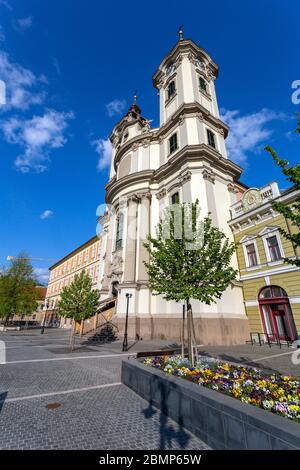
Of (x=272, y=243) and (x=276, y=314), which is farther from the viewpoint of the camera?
(x=272, y=243)

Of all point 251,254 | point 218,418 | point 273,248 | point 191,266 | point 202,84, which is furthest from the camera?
point 202,84

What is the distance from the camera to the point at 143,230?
948 inches

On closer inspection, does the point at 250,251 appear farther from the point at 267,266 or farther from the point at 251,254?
the point at 267,266

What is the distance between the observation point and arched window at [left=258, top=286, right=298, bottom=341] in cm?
1627

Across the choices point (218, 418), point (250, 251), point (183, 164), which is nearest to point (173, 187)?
point (183, 164)

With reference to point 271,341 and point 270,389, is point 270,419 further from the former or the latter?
point 271,341

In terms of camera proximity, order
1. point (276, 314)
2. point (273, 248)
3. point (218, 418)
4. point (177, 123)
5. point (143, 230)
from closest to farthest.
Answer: point (218, 418) → point (276, 314) → point (273, 248) → point (143, 230) → point (177, 123)

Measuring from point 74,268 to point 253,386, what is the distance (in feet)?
161

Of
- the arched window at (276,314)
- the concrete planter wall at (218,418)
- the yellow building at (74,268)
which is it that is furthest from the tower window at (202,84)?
the concrete planter wall at (218,418)

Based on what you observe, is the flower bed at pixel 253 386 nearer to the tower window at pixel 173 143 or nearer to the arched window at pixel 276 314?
the arched window at pixel 276 314

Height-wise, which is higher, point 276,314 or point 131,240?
point 131,240

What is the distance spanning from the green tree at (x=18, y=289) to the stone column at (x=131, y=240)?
2257 cm

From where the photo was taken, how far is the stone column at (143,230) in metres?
22.5

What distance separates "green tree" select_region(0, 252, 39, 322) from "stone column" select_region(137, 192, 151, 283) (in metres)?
23.9
